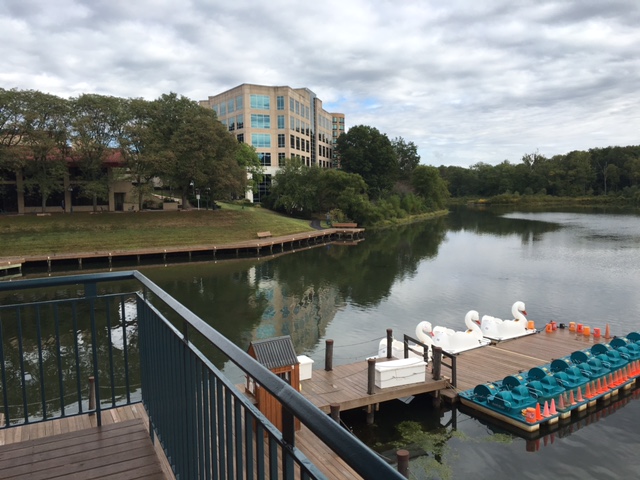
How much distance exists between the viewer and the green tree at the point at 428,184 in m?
78.9

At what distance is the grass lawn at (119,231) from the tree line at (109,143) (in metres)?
2.31

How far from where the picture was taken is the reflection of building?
1686cm

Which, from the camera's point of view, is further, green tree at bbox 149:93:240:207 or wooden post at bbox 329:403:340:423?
green tree at bbox 149:93:240:207

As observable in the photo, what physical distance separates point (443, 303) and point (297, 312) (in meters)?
6.54

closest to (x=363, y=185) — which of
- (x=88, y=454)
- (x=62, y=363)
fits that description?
(x=62, y=363)

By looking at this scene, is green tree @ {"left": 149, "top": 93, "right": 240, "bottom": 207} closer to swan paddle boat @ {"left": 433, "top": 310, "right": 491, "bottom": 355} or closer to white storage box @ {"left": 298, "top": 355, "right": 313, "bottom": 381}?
swan paddle boat @ {"left": 433, "top": 310, "right": 491, "bottom": 355}

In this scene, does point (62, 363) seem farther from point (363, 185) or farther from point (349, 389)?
point (363, 185)

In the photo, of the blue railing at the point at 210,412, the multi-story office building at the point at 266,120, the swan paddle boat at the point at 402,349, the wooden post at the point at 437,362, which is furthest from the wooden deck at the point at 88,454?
the multi-story office building at the point at 266,120

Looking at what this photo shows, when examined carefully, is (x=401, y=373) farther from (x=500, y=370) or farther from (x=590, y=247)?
(x=590, y=247)

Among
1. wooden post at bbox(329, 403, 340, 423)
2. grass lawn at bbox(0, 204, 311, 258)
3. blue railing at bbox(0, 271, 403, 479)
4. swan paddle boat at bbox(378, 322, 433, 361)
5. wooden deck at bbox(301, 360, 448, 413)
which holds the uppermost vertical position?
blue railing at bbox(0, 271, 403, 479)

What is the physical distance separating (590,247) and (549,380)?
29.7 meters

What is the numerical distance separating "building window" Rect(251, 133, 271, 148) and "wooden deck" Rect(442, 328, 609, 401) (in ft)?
167

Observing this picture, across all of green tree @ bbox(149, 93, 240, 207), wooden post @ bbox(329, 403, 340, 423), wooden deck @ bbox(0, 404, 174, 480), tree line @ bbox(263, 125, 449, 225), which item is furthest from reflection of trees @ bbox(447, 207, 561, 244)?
wooden deck @ bbox(0, 404, 174, 480)

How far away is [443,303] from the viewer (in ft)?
68.8
